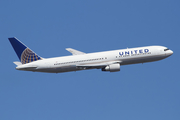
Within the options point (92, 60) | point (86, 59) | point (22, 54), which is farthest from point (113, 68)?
point (22, 54)

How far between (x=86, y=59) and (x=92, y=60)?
5.50 feet

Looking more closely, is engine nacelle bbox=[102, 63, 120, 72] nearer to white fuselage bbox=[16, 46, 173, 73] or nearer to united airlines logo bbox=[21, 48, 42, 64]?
white fuselage bbox=[16, 46, 173, 73]

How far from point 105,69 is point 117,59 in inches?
173

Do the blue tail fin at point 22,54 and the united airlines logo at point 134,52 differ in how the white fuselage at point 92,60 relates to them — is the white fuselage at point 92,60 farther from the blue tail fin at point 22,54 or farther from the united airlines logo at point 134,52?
the blue tail fin at point 22,54

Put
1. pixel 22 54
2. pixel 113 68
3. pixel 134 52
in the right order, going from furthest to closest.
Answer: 1. pixel 22 54
2. pixel 134 52
3. pixel 113 68

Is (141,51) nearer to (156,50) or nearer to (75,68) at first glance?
(156,50)

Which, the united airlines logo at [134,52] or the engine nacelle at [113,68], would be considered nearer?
the engine nacelle at [113,68]

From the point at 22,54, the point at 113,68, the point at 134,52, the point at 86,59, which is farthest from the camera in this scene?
the point at 22,54

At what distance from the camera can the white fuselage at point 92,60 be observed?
73750mm

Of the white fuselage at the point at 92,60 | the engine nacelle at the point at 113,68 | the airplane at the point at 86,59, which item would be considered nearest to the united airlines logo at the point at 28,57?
the airplane at the point at 86,59

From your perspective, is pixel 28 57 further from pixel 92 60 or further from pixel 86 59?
pixel 92 60

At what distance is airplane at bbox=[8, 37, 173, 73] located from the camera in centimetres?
7369

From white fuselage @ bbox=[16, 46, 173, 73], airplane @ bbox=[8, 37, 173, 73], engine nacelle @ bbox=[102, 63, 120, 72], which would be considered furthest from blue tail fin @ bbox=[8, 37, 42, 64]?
engine nacelle @ bbox=[102, 63, 120, 72]

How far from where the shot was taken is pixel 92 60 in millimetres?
73750
